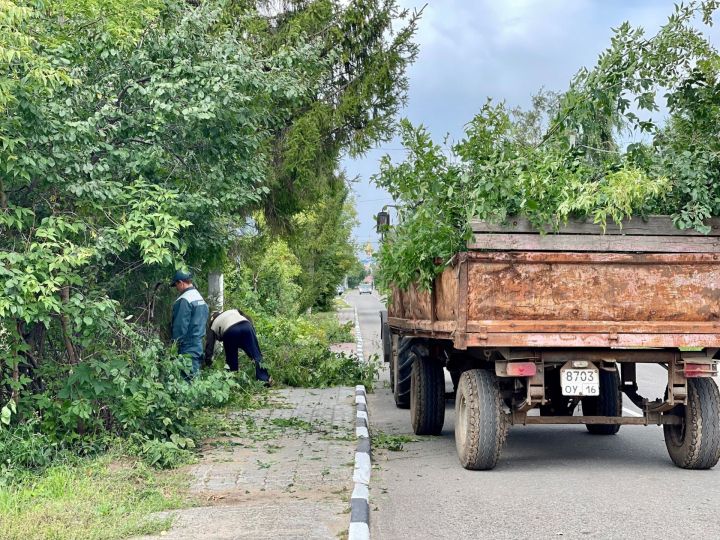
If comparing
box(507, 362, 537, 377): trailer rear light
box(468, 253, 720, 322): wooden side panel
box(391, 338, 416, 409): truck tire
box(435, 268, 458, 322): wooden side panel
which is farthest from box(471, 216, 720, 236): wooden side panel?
box(391, 338, 416, 409): truck tire

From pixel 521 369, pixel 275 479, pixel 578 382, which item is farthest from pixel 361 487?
pixel 578 382

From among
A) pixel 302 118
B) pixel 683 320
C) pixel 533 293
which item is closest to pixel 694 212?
pixel 683 320

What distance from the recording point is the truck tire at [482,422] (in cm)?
930

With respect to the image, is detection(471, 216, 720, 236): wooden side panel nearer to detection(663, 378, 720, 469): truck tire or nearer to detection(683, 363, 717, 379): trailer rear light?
detection(683, 363, 717, 379): trailer rear light

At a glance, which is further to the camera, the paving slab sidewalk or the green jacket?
the green jacket

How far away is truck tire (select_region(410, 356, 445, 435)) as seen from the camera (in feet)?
39.4

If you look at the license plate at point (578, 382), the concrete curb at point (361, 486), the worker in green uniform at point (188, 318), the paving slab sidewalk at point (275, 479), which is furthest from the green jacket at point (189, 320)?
the license plate at point (578, 382)

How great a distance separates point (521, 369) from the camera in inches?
357

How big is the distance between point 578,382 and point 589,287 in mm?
856

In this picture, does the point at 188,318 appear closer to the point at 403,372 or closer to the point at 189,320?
the point at 189,320

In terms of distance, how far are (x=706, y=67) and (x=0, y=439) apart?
7272mm

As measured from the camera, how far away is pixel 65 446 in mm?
9281

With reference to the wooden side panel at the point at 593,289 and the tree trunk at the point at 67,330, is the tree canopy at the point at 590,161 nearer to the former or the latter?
the wooden side panel at the point at 593,289

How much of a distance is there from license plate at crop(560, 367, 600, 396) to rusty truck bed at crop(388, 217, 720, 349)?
1.16 feet
